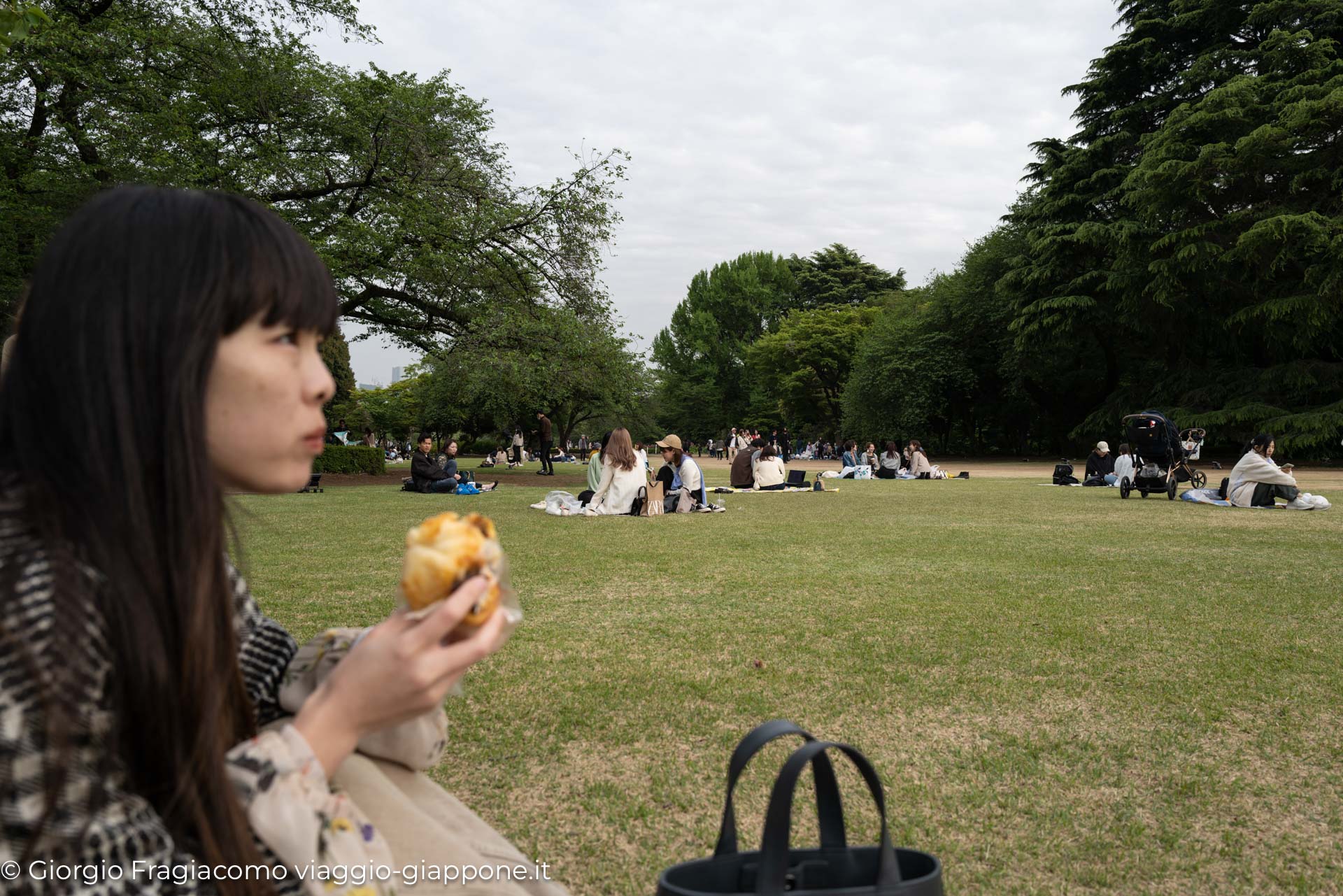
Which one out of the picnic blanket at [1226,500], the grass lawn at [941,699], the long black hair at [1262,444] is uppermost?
the long black hair at [1262,444]

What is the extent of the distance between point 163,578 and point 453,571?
13.5 inches

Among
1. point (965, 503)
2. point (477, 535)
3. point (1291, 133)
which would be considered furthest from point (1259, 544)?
point (1291, 133)

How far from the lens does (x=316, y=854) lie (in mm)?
1169

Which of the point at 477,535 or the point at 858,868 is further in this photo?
the point at 858,868

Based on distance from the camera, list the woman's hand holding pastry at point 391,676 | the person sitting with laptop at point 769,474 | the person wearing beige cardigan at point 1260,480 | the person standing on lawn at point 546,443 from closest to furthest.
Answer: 1. the woman's hand holding pastry at point 391,676
2. the person wearing beige cardigan at point 1260,480
3. the person sitting with laptop at point 769,474
4. the person standing on lawn at point 546,443

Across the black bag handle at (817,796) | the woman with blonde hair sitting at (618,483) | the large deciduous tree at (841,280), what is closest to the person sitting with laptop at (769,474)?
the woman with blonde hair sitting at (618,483)

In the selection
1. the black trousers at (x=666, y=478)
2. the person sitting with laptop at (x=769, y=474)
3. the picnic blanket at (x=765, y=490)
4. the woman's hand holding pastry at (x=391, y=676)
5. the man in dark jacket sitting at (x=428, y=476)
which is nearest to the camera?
the woman's hand holding pastry at (x=391, y=676)

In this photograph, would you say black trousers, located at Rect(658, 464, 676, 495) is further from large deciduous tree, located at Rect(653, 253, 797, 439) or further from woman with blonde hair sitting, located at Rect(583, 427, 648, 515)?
large deciduous tree, located at Rect(653, 253, 797, 439)

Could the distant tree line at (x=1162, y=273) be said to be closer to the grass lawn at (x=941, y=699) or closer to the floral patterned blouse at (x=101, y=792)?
the grass lawn at (x=941, y=699)

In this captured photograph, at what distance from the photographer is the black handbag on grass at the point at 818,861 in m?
1.56

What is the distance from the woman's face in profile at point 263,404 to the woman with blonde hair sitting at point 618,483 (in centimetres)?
1329

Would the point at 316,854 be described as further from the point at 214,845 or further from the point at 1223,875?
the point at 1223,875

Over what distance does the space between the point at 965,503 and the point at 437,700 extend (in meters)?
16.0

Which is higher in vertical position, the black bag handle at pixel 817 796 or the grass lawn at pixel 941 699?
the black bag handle at pixel 817 796
